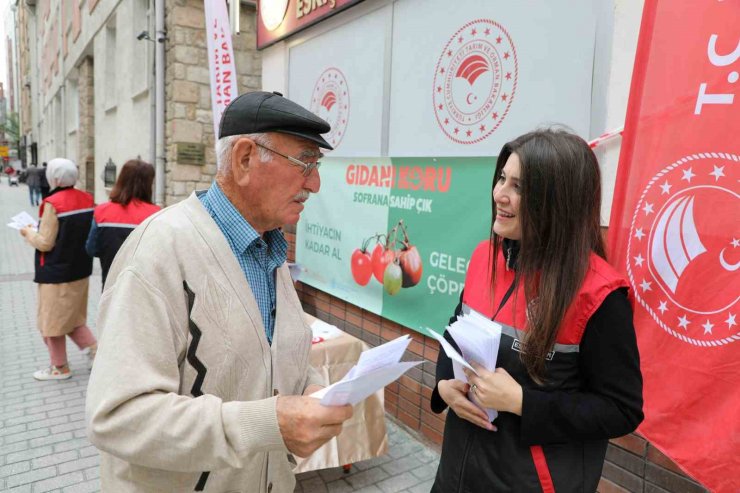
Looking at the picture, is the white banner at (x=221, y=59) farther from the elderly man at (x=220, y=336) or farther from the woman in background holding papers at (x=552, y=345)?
the woman in background holding papers at (x=552, y=345)

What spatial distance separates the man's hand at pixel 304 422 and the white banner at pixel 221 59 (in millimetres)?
4468

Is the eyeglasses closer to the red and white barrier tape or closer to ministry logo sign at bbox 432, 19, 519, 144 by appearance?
the red and white barrier tape

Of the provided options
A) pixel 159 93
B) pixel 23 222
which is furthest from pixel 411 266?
pixel 159 93

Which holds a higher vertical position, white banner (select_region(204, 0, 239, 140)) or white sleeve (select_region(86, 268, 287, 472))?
white banner (select_region(204, 0, 239, 140))

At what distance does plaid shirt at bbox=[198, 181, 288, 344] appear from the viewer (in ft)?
4.41

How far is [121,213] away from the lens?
13.4 ft

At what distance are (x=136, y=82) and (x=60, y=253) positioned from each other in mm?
6038

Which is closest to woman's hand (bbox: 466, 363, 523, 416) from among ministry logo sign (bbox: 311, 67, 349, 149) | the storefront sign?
ministry logo sign (bbox: 311, 67, 349, 149)

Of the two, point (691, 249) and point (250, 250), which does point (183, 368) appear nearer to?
point (250, 250)

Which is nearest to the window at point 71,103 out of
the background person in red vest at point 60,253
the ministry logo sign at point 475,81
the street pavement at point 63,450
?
the street pavement at point 63,450

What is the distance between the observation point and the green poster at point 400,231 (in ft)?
9.95

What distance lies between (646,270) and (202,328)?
65.8 inches

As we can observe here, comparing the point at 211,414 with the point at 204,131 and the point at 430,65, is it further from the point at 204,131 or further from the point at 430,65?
the point at 204,131

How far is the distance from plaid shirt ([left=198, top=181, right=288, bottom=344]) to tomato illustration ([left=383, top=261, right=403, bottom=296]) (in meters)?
2.09
